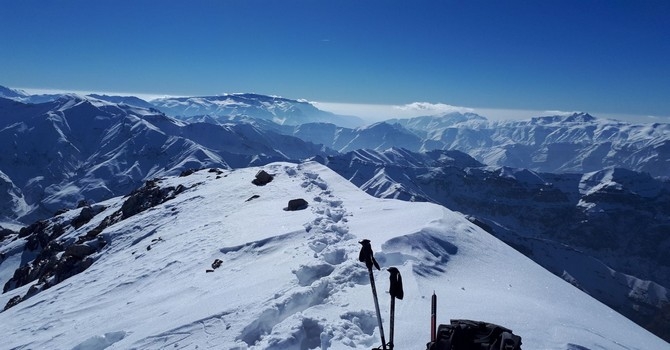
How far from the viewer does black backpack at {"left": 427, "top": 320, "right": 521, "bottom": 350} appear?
202 inches

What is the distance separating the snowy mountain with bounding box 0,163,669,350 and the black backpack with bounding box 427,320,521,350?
2.51m

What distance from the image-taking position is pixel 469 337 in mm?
5348

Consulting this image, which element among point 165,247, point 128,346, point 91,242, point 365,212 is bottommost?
point 91,242

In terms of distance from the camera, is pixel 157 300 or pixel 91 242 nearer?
pixel 157 300

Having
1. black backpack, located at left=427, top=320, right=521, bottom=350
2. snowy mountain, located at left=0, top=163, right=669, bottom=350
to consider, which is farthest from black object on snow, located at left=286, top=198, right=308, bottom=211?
black backpack, located at left=427, top=320, right=521, bottom=350

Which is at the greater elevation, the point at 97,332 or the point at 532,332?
the point at 532,332

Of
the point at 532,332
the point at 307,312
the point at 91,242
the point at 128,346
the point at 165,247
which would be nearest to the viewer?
the point at 532,332

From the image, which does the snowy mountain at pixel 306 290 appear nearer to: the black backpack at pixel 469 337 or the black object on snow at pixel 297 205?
the black object on snow at pixel 297 205

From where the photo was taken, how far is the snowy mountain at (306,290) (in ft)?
29.5

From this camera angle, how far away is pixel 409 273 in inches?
465

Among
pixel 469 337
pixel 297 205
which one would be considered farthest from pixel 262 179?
pixel 469 337

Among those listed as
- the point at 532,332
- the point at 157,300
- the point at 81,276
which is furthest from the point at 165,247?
the point at 532,332

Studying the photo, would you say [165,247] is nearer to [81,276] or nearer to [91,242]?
[81,276]

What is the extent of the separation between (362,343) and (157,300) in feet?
33.0
